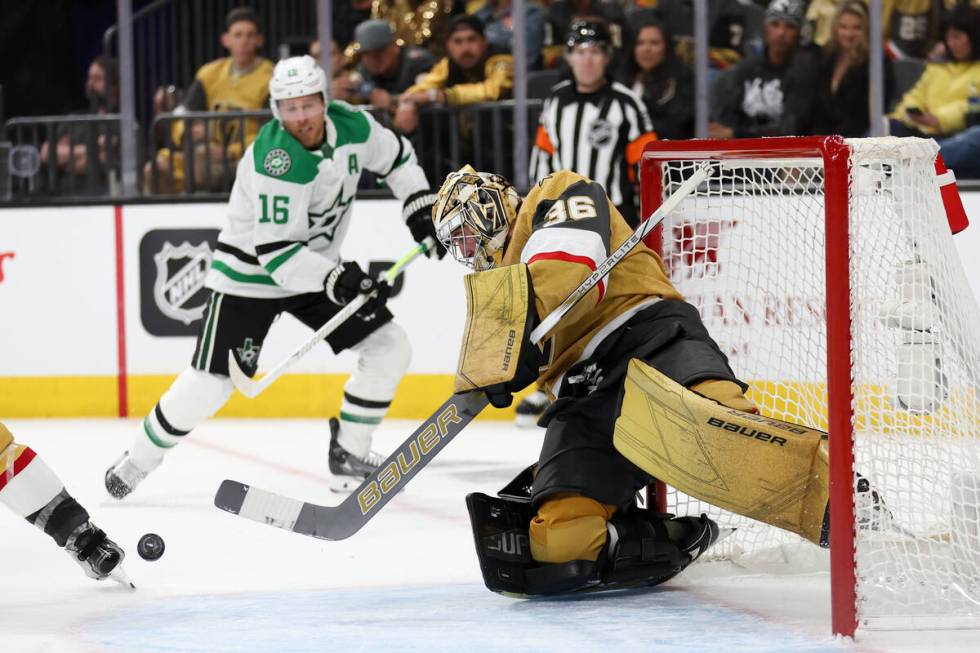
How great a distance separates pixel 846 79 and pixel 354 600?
3.16 metres

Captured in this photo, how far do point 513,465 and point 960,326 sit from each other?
205 cm

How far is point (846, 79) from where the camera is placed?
17.6 ft

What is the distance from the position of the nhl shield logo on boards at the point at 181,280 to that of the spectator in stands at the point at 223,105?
0.79ft

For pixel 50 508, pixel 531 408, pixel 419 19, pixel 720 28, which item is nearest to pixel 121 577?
pixel 50 508

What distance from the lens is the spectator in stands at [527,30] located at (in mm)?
5781

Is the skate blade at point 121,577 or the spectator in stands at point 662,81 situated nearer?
the skate blade at point 121,577

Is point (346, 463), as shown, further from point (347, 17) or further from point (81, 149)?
point (347, 17)

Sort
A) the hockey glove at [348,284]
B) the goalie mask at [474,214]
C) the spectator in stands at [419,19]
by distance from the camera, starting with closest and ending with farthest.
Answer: the goalie mask at [474,214] → the hockey glove at [348,284] → the spectator in stands at [419,19]

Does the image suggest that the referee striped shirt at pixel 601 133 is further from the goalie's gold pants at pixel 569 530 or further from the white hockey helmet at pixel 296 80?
the goalie's gold pants at pixel 569 530

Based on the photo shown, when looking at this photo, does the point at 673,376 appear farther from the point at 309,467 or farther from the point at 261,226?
the point at 309,467

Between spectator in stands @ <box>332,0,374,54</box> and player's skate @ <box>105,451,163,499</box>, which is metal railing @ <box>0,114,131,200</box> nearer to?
spectator in stands @ <box>332,0,374,54</box>

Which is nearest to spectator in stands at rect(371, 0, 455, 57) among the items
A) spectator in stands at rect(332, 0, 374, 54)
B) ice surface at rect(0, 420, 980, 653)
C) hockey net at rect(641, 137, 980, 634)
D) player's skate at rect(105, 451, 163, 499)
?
spectator in stands at rect(332, 0, 374, 54)

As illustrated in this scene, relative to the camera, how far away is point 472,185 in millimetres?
2891

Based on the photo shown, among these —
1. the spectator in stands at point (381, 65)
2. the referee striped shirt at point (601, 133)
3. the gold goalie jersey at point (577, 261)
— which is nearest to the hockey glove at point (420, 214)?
the referee striped shirt at point (601, 133)
